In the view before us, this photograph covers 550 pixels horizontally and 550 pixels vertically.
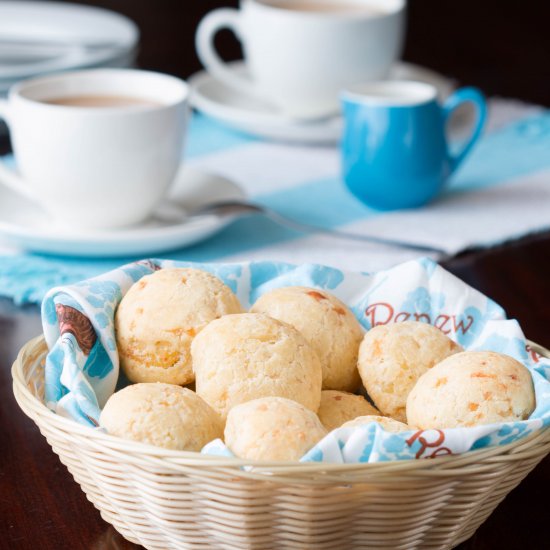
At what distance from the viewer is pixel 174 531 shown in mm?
548

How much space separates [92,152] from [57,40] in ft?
1.71

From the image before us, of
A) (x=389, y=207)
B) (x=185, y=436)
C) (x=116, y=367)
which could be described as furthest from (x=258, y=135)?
(x=185, y=436)

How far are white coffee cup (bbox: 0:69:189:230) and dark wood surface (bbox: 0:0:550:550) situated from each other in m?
0.16

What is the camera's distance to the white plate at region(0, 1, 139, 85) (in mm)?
1357

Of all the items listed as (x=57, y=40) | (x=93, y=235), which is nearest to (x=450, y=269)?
(x=93, y=235)

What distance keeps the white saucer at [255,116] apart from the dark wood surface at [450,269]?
15 cm

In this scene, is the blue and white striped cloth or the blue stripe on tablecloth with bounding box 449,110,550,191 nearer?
the blue and white striped cloth

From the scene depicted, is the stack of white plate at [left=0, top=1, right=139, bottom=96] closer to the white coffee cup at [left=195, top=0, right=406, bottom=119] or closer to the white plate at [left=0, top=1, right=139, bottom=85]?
the white plate at [left=0, top=1, right=139, bottom=85]

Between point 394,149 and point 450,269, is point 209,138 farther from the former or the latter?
point 450,269

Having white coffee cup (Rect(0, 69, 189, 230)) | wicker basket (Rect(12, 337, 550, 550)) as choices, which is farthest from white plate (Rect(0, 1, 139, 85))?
wicker basket (Rect(12, 337, 550, 550))

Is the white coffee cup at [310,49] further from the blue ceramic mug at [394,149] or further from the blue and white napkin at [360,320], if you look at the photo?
the blue and white napkin at [360,320]

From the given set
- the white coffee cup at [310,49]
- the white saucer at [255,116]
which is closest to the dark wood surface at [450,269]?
the white saucer at [255,116]

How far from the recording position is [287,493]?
0.51 m

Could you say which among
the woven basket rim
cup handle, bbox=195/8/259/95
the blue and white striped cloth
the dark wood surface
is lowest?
the blue and white striped cloth
